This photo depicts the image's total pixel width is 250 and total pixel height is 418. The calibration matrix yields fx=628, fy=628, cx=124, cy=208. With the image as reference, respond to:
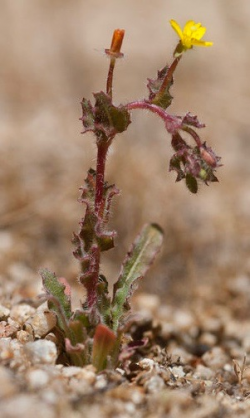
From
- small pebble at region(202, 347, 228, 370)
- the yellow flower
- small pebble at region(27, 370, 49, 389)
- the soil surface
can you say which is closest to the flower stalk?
the yellow flower

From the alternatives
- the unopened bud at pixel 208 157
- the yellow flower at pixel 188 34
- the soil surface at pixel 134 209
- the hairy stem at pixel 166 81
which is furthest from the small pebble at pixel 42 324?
the yellow flower at pixel 188 34

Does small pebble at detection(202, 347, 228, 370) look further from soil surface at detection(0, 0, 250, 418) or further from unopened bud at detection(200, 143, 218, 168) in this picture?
unopened bud at detection(200, 143, 218, 168)

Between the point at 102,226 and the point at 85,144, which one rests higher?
the point at 85,144

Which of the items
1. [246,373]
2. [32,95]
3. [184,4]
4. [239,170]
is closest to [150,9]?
[184,4]

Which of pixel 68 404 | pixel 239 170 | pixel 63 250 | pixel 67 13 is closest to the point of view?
pixel 68 404

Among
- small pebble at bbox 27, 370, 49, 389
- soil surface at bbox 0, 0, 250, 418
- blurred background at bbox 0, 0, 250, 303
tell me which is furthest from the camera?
blurred background at bbox 0, 0, 250, 303

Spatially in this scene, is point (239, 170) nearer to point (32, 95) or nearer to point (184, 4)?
point (32, 95)
